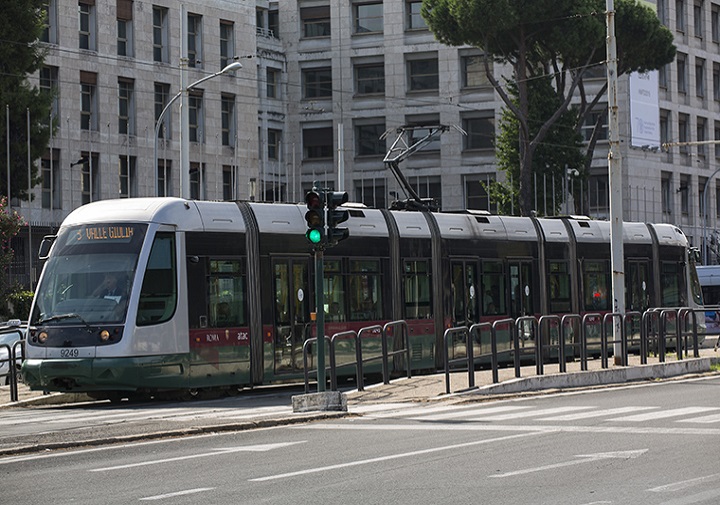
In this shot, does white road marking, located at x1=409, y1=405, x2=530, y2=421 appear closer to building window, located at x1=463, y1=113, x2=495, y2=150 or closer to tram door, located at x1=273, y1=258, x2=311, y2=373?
tram door, located at x1=273, y1=258, x2=311, y2=373

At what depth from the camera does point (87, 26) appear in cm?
5247

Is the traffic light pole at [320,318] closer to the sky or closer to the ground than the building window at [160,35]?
closer to the ground

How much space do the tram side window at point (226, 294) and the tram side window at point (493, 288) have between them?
7.13 metres

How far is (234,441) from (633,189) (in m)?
60.4

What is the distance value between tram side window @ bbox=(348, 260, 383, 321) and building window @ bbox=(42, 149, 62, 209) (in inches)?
988

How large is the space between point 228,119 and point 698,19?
33.3 meters

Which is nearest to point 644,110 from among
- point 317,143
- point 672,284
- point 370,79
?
point 370,79

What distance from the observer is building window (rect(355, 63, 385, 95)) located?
76.6 m

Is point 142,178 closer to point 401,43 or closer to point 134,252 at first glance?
point 401,43

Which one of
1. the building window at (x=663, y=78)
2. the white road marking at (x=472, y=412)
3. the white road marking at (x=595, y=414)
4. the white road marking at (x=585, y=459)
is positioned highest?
the building window at (x=663, y=78)

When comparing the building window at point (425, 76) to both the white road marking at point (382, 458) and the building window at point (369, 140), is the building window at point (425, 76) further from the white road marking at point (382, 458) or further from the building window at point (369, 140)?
the white road marking at point (382, 458)

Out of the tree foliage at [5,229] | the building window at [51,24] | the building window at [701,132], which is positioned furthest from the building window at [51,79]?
the building window at [701,132]

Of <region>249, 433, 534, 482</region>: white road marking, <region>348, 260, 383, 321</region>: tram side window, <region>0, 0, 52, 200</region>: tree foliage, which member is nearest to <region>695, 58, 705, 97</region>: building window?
<region>0, 0, 52, 200</region>: tree foliage

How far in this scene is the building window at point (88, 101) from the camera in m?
52.0
